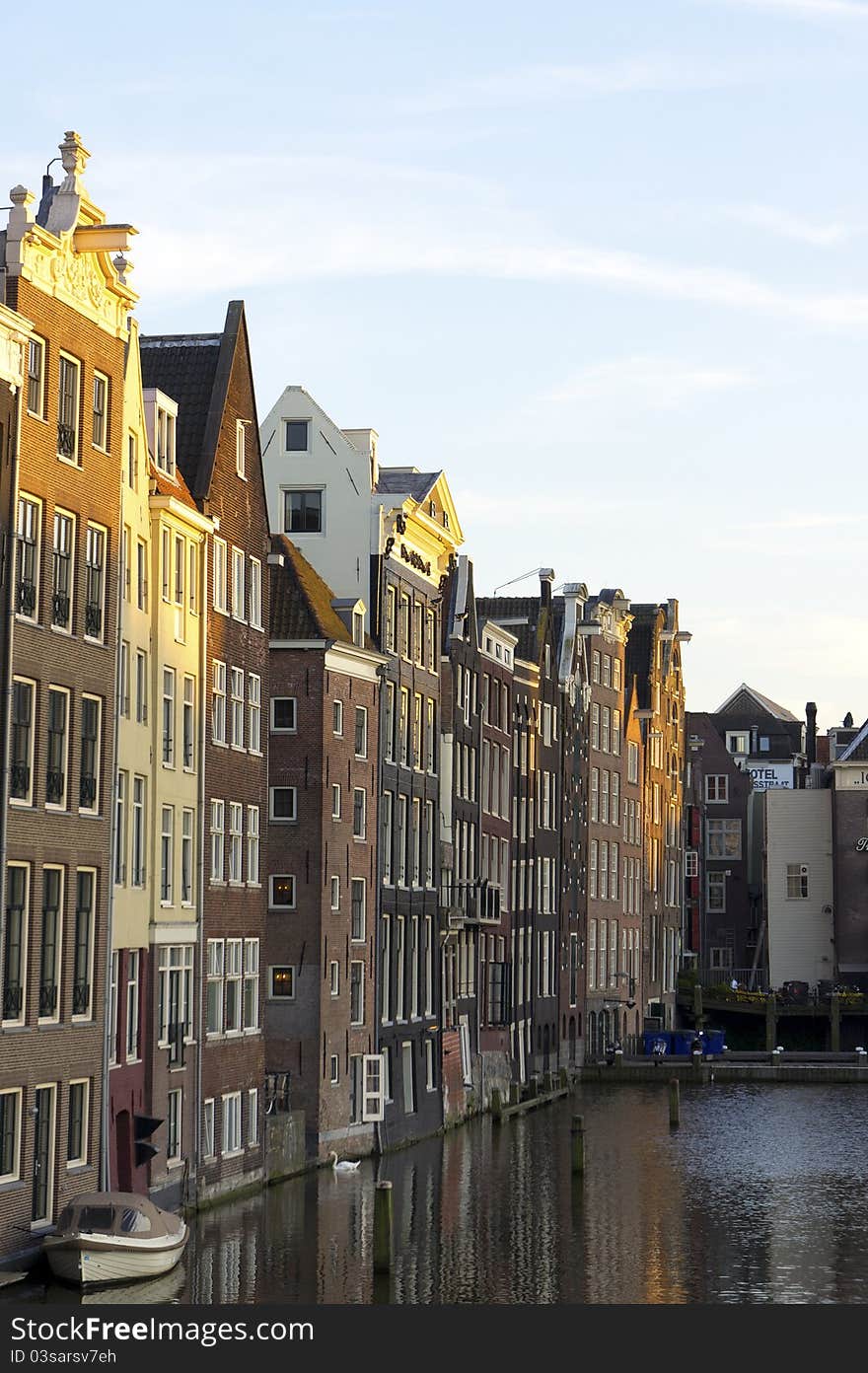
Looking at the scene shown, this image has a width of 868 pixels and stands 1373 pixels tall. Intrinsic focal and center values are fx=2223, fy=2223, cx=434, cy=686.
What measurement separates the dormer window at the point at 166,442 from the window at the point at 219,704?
5.78m

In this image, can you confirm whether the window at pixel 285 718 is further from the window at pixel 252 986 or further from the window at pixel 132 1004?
the window at pixel 132 1004

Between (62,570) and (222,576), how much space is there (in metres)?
13.2

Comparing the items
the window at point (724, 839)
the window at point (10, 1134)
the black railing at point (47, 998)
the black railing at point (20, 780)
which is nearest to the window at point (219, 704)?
the black railing at point (47, 998)

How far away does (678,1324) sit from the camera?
45625 millimetres

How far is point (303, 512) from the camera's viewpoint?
78.0 m

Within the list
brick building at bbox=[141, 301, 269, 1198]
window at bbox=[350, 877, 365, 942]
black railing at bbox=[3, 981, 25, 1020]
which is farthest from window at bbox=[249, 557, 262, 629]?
black railing at bbox=[3, 981, 25, 1020]

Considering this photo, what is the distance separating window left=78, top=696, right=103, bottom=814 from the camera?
162 ft

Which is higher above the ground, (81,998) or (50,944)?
(50,944)

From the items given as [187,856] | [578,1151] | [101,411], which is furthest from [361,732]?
[101,411]

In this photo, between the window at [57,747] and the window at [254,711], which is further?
the window at [254,711]

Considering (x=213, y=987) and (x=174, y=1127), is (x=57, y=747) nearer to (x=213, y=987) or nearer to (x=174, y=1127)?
(x=174, y=1127)

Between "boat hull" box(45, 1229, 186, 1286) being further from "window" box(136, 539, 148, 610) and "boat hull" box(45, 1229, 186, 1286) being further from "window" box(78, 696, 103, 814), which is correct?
"window" box(136, 539, 148, 610)

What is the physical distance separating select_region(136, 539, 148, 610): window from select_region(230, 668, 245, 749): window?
25.5ft

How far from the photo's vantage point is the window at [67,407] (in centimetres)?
4875
